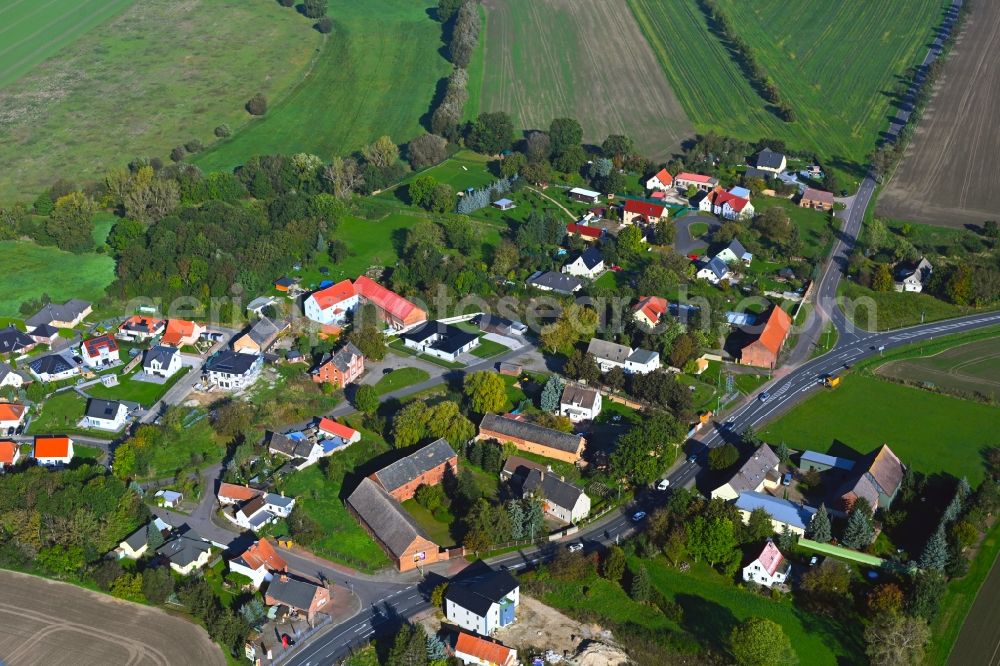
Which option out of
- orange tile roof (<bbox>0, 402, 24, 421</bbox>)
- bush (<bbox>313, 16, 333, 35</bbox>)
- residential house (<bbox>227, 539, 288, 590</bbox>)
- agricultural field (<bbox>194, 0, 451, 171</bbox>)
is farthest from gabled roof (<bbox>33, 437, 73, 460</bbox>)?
bush (<bbox>313, 16, 333, 35</bbox>)

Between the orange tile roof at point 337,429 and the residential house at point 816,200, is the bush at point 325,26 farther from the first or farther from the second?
the orange tile roof at point 337,429

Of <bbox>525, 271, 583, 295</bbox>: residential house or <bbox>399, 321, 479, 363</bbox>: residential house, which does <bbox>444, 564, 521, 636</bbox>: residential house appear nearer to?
<bbox>399, 321, 479, 363</bbox>: residential house

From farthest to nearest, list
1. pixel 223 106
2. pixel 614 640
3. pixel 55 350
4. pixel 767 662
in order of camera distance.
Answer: pixel 223 106
pixel 55 350
pixel 614 640
pixel 767 662

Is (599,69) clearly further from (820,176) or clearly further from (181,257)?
(181,257)

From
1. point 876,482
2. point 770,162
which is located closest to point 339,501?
point 876,482

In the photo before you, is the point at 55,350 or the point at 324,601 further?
the point at 55,350

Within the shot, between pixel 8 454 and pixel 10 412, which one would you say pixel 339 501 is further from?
pixel 10 412

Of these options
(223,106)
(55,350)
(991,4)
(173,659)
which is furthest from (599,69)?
(173,659)
